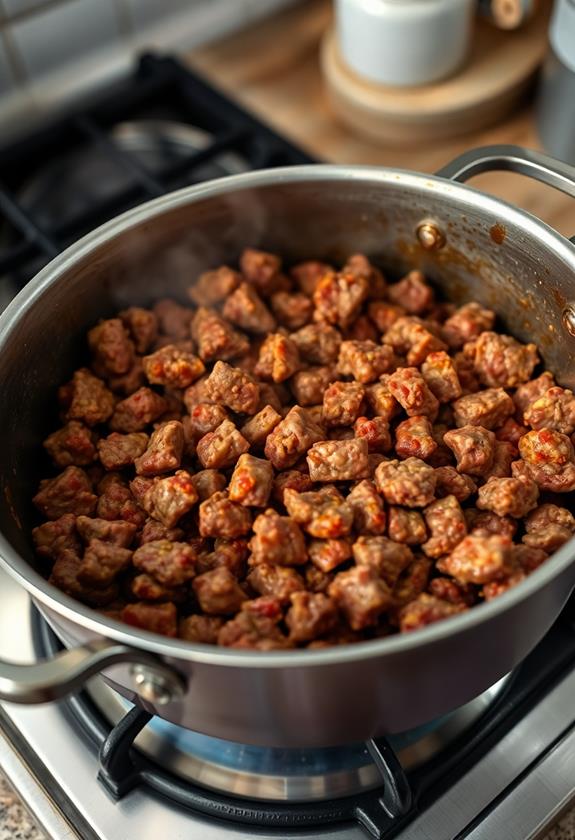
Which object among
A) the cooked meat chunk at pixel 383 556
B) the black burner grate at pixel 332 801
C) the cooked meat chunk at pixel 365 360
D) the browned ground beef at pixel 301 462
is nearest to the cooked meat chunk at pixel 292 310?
the browned ground beef at pixel 301 462

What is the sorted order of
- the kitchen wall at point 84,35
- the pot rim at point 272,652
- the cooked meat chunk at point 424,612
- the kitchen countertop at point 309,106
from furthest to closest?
1. the kitchen wall at point 84,35
2. the kitchen countertop at point 309,106
3. the cooked meat chunk at point 424,612
4. the pot rim at point 272,652

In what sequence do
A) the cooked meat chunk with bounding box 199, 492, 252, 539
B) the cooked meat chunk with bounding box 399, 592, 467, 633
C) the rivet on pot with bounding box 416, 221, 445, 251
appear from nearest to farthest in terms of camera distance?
the cooked meat chunk with bounding box 399, 592, 467, 633 → the cooked meat chunk with bounding box 199, 492, 252, 539 → the rivet on pot with bounding box 416, 221, 445, 251

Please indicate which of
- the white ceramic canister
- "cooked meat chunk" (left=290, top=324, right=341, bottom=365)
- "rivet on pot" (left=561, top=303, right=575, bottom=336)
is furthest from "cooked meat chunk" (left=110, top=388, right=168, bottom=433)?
the white ceramic canister

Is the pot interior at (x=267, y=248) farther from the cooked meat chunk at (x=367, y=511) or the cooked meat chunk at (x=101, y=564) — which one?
the cooked meat chunk at (x=367, y=511)

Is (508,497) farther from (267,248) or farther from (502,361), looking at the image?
(267,248)

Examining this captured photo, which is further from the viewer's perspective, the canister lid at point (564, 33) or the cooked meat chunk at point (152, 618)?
the canister lid at point (564, 33)

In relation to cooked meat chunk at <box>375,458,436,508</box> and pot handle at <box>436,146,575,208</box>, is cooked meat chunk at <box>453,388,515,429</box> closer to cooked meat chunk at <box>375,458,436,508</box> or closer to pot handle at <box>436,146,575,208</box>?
cooked meat chunk at <box>375,458,436,508</box>

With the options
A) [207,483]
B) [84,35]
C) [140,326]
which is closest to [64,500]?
[207,483]
